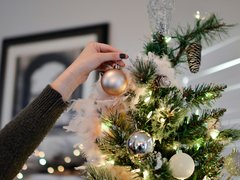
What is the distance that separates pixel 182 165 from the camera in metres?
0.63

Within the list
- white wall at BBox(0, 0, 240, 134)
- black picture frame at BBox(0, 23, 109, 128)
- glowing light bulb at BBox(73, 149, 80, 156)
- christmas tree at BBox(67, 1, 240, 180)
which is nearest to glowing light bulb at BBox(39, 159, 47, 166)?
glowing light bulb at BBox(73, 149, 80, 156)

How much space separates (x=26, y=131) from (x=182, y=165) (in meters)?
0.28

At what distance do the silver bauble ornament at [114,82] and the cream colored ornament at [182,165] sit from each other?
0.16 metres

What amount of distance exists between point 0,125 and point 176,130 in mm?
1065

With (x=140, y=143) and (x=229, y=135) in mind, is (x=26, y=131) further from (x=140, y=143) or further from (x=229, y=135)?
(x=229, y=135)

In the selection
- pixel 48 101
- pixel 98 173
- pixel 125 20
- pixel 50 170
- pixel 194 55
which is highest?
pixel 125 20

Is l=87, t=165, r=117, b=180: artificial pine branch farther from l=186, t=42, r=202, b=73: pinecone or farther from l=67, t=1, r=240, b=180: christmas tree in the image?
l=186, t=42, r=202, b=73: pinecone

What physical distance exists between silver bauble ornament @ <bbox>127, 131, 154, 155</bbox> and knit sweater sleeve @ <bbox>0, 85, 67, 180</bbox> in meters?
0.13

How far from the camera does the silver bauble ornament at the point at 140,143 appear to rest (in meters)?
0.62

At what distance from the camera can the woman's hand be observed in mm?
623

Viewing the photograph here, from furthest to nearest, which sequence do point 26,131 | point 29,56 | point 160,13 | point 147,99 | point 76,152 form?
point 29,56
point 76,152
point 160,13
point 147,99
point 26,131

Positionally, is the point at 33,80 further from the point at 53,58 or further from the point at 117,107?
the point at 117,107

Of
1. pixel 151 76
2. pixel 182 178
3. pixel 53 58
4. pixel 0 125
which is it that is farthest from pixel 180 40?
pixel 0 125

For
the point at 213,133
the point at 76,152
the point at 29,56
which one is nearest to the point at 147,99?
the point at 213,133
